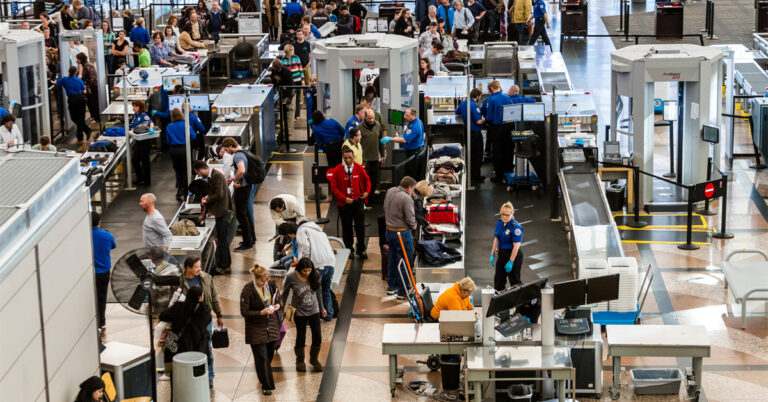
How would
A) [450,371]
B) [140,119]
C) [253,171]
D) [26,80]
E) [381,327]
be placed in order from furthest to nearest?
[26,80], [140,119], [253,171], [381,327], [450,371]

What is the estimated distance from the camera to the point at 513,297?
12148 millimetres

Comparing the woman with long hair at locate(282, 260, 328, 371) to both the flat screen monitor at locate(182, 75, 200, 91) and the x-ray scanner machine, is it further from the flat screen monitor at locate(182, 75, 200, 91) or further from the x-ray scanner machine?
the flat screen monitor at locate(182, 75, 200, 91)

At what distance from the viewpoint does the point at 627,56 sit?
62.7 feet

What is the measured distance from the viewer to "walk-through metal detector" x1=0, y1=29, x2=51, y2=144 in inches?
852

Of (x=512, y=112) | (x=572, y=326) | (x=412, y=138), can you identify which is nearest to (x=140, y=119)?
(x=412, y=138)

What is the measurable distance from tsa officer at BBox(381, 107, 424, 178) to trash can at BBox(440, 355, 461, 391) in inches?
264

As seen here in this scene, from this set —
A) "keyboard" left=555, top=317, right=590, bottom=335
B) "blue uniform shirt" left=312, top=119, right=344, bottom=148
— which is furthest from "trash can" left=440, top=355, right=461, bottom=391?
"blue uniform shirt" left=312, top=119, right=344, bottom=148

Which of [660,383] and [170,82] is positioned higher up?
[170,82]

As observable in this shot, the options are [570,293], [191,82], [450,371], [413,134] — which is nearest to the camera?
[570,293]

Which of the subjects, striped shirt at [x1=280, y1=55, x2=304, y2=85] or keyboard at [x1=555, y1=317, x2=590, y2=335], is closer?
keyboard at [x1=555, y1=317, x2=590, y2=335]

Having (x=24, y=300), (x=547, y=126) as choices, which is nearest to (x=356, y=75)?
(x=547, y=126)

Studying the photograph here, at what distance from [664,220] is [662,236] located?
2.69 feet

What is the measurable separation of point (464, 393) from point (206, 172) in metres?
5.39

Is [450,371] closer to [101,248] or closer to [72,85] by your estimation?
[101,248]
